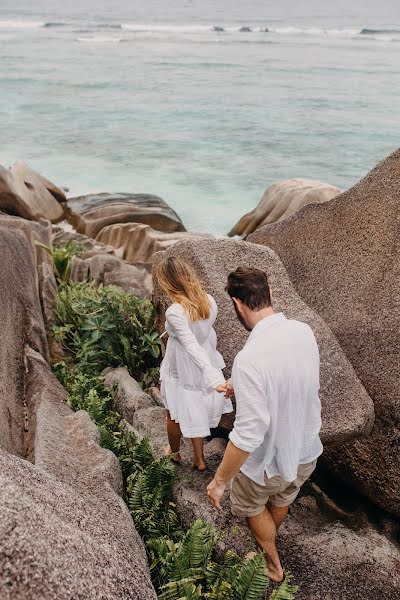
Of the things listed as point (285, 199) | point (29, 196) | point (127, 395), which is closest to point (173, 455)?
point (127, 395)

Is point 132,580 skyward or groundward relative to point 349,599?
skyward

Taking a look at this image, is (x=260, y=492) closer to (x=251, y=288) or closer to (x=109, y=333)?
(x=251, y=288)

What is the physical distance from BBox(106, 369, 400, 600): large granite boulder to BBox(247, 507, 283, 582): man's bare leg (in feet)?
0.40

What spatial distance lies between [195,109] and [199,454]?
3049 cm

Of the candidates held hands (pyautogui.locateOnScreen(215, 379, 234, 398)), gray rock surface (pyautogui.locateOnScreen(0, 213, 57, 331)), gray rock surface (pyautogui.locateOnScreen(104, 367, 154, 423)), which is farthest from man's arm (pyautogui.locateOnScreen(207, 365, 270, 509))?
gray rock surface (pyautogui.locateOnScreen(0, 213, 57, 331))

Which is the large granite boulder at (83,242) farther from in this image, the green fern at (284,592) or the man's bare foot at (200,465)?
the green fern at (284,592)

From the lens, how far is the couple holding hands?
298 centimetres

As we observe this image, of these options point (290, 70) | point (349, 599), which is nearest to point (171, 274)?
point (349, 599)

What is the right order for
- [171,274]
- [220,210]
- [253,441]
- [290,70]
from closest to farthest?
[253,441], [171,274], [220,210], [290,70]

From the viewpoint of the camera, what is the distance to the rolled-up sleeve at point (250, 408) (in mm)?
2951

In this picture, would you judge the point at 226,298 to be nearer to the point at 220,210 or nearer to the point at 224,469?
the point at 224,469

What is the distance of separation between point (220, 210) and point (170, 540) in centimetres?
1639

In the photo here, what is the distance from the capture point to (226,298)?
17.2ft

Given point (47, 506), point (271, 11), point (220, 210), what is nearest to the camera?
point (47, 506)
